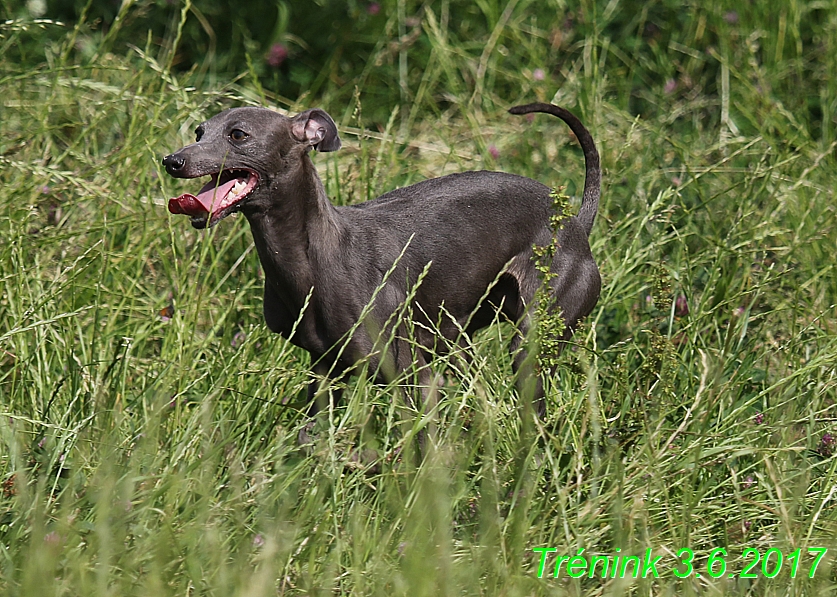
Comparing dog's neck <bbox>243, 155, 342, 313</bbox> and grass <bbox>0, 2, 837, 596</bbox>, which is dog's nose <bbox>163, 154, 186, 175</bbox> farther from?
grass <bbox>0, 2, 837, 596</bbox>

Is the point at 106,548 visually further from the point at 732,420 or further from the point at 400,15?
the point at 400,15

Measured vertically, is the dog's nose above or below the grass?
above

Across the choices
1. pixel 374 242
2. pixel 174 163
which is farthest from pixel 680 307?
pixel 174 163

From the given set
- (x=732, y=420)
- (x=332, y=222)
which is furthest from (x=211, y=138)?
(x=732, y=420)

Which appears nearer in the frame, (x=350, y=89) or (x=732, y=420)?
(x=732, y=420)

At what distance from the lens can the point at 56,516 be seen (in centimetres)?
265

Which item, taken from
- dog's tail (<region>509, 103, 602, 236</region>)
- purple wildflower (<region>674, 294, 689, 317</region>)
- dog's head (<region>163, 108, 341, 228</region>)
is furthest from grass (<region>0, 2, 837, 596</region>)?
dog's head (<region>163, 108, 341, 228</region>)

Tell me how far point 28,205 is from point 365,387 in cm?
165

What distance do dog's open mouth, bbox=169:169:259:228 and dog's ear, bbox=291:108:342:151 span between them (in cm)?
22

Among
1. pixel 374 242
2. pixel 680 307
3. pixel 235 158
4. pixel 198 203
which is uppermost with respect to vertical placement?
pixel 235 158

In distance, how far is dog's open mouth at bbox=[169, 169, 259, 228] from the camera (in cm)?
307

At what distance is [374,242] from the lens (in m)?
3.47

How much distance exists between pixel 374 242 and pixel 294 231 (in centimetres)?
28

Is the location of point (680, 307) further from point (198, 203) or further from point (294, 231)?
point (198, 203)
